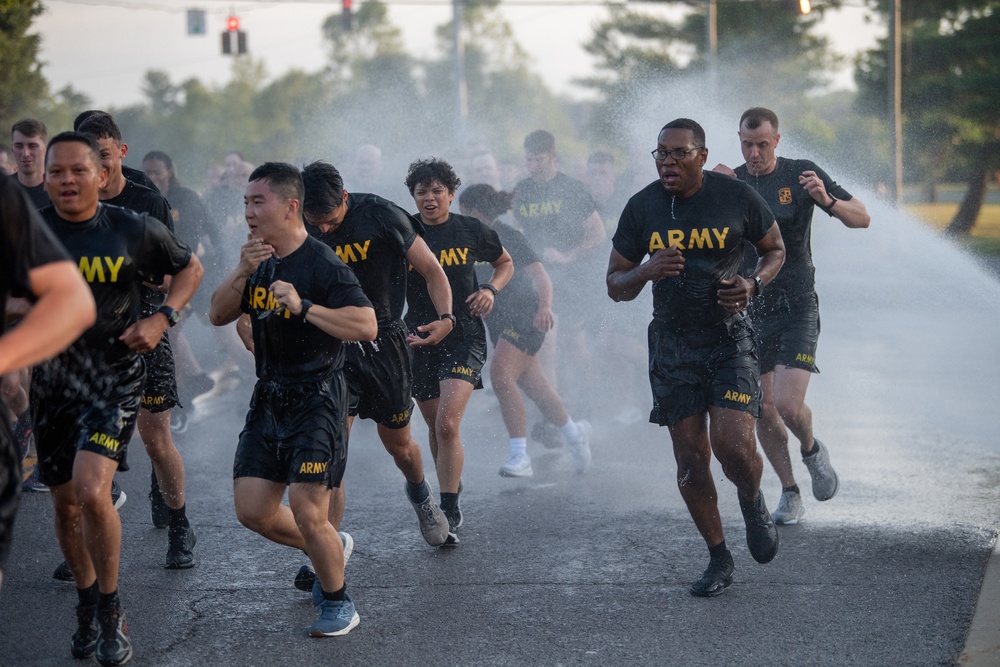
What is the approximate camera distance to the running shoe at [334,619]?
4.93 metres

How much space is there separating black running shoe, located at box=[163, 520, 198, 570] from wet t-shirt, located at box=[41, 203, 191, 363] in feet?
4.54

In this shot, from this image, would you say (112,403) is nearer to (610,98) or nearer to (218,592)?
(218,592)

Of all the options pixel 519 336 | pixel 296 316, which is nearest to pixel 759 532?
pixel 296 316

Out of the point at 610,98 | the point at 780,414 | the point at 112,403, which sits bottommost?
the point at 780,414

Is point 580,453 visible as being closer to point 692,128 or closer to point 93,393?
point 692,128

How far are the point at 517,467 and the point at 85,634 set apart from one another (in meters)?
3.57

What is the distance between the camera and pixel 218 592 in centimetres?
559

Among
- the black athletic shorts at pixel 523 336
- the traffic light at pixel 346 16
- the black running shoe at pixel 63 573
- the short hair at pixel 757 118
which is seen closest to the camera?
the black running shoe at pixel 63 573

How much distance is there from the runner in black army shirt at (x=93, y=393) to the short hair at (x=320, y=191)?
91 cm

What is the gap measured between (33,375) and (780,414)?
3876 millimetres

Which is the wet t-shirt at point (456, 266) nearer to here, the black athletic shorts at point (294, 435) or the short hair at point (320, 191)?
the short hair at point (320, 191)

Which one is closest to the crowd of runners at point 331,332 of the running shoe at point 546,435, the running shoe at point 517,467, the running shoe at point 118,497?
the running shoe at point 118,497

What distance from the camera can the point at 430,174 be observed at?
673cm

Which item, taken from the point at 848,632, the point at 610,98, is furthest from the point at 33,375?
the point at 610,98
